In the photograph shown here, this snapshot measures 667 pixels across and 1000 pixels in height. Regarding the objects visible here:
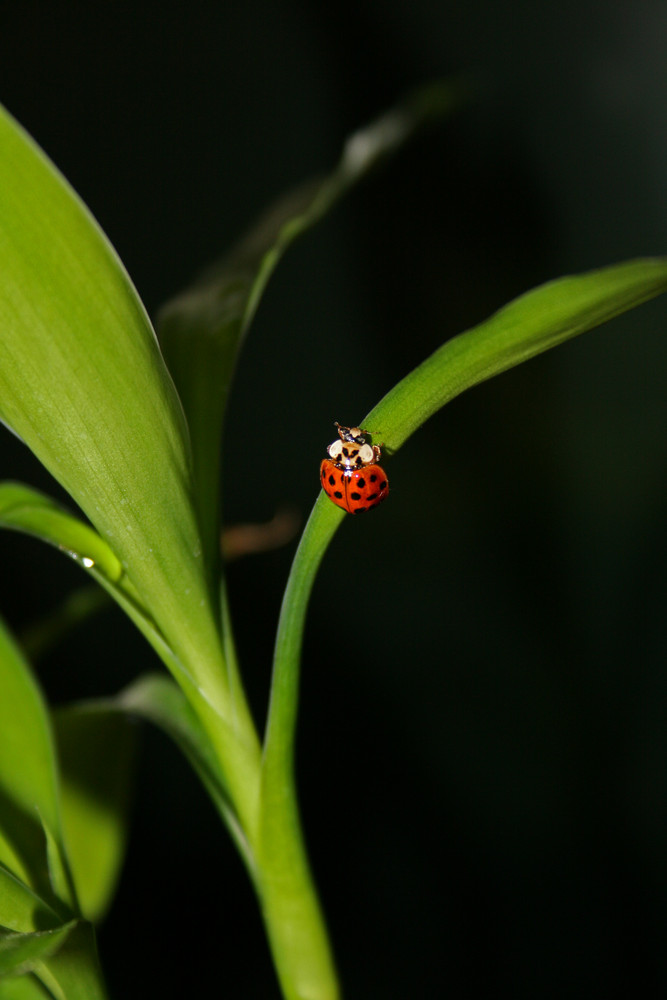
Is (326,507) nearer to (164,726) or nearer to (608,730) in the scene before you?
(164,726)

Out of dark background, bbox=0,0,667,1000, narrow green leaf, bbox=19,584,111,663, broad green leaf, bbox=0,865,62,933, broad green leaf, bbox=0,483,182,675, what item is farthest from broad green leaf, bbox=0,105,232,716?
dark background, bbox=0,0,667,1000

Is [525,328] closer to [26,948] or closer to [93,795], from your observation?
[26,948]

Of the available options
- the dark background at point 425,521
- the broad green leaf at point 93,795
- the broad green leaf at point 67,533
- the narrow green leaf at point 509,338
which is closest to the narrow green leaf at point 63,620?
the broad green leaf at point 93,795

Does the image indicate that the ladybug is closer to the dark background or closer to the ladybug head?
the ladybug head

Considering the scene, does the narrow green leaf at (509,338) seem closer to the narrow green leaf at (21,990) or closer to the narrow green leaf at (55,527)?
the narrow green leaf at (55,527)

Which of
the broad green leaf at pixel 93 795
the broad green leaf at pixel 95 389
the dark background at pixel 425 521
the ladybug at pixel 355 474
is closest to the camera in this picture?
the broad green leaf at pixel 95 389

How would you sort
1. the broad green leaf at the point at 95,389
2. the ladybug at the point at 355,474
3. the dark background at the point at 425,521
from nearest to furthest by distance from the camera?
the broad green leaf at the point at 95,389 → the ladybug at the point at 355,474 → the dark background at the point at 425,521

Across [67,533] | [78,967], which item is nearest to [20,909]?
[78,967]
